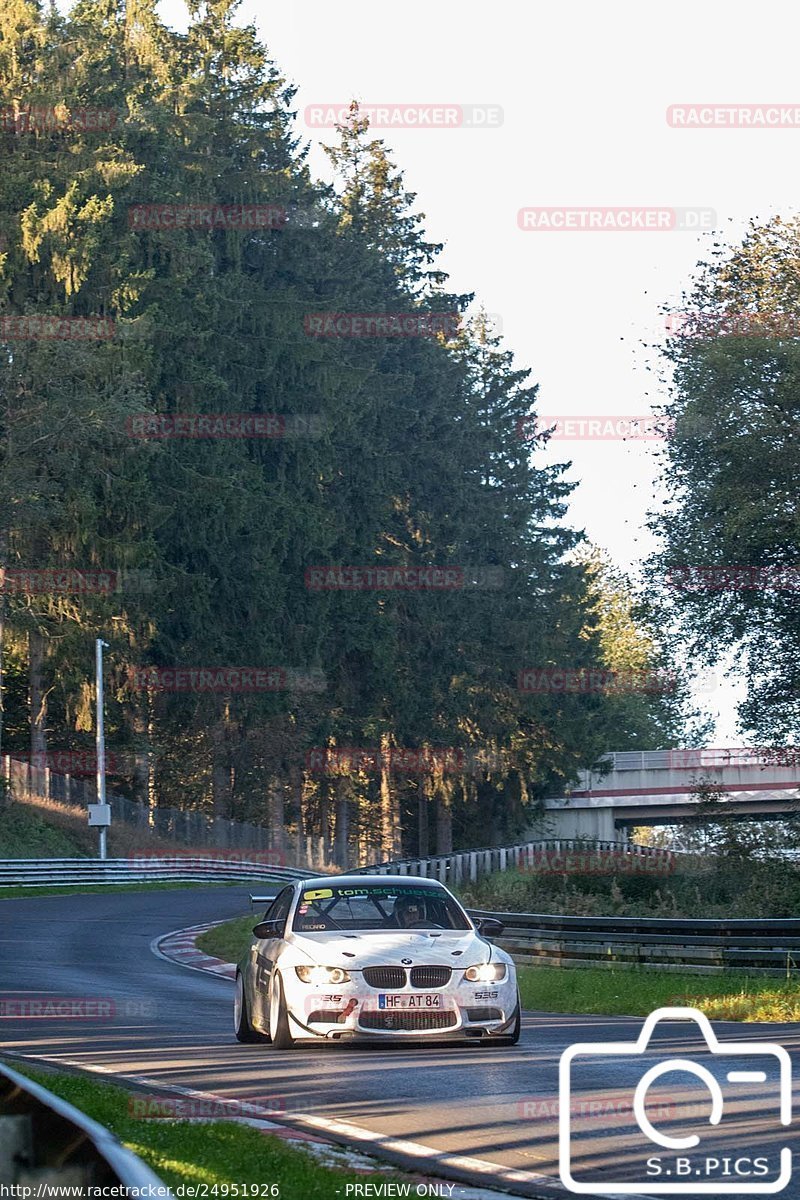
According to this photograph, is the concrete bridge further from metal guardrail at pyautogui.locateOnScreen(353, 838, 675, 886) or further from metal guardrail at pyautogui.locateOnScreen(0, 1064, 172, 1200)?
metal guardrail at pyautogui.locateOnScreen(0, 1064, 172, 1200)

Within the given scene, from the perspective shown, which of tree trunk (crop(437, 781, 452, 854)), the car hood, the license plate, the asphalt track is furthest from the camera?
tree trunk (crop(437, 781, 452, 854))

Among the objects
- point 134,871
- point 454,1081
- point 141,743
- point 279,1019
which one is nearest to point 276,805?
point 141,743

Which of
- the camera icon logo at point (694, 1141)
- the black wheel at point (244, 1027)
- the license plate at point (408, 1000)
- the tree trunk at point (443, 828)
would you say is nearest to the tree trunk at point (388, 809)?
the tree trunk at point (443, 828)

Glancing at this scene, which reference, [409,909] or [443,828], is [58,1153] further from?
[443,828]

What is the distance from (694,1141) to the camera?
29.7 ft

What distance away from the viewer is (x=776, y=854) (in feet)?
121

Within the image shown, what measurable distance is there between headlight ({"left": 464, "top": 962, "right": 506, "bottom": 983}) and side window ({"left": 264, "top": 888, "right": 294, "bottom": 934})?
1823mm

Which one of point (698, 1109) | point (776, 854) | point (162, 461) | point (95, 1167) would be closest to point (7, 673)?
point (162, 461)

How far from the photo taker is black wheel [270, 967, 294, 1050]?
14.2 meters

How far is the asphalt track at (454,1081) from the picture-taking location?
882cm

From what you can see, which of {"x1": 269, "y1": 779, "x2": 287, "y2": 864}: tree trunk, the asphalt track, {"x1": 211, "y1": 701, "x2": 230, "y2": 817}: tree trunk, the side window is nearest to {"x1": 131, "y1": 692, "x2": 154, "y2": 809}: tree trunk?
{"x1": 211, "y1": 701, "x2": 230, "y2": 817}: tree trunk

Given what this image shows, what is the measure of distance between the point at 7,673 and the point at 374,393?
1982cm

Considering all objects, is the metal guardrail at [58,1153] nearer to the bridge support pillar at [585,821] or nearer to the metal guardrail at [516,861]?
the metal guardrail at [516,861]

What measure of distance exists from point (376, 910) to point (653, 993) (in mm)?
5523
